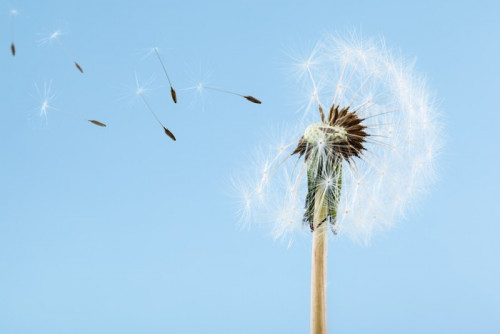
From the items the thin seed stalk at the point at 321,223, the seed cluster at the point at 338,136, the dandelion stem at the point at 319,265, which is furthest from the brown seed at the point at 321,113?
the dandelion stem at the point at 319,265

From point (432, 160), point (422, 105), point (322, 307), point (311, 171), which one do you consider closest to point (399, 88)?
point (422, 105)

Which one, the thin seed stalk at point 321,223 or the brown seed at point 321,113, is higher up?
the brown seed at point 321,113

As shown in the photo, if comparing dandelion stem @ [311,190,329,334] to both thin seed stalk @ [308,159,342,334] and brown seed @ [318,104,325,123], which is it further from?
brown seed @ [318,104,325,123]

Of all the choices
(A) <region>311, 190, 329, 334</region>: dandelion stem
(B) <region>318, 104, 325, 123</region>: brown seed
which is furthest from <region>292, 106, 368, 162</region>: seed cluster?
(A) <region>311, 190, 329, 334</region>: dandelion stem

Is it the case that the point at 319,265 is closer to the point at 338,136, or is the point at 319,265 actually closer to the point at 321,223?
the point at 321,223

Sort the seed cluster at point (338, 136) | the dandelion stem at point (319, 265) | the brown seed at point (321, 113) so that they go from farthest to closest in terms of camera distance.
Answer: the brown seed at point (321, 113), the seed cluster at point (338, 136), the dandelion stem at point (319, 265)

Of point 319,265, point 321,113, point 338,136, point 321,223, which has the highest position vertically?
point 321,113

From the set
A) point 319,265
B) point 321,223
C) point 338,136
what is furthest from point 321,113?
point 319,265

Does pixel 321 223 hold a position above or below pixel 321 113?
below

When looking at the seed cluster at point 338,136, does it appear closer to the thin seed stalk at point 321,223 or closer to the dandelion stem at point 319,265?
the thin seed stalk at point 321,223

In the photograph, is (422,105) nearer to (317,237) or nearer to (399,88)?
(399,88)
